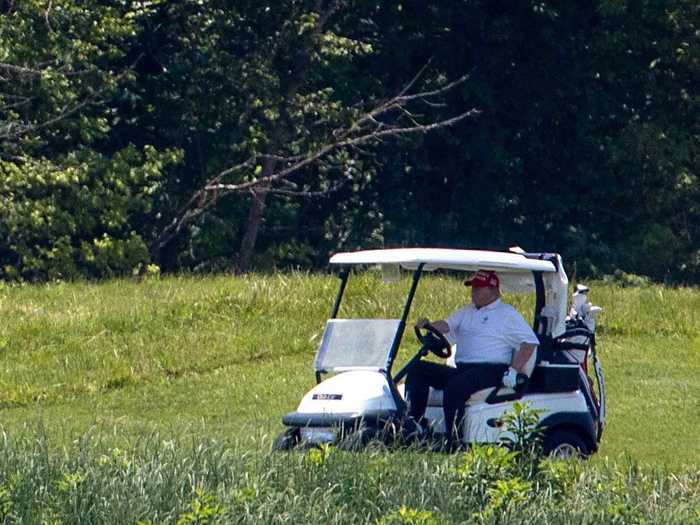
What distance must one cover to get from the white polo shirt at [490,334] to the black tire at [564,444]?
1.91 feet

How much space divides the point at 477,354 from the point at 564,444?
0.83m

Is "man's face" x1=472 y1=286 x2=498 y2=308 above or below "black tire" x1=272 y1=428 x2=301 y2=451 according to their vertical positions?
above

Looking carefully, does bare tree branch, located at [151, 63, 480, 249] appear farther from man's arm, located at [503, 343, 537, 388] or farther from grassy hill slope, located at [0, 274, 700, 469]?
man's arm, located at [503, 343, 537, 388]

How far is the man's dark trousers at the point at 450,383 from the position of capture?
1086 centimetres

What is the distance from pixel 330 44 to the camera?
89.9 feet

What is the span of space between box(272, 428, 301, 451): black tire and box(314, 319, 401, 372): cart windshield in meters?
0.62

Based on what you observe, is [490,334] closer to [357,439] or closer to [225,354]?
[357,439]

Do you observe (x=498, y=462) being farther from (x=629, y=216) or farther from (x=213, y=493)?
(x=629, y=216)

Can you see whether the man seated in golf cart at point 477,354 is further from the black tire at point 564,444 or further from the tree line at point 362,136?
the tree line at point 362,136

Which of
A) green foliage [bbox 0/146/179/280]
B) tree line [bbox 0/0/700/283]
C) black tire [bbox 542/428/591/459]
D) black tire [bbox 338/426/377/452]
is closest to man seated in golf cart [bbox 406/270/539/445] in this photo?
black tire [bbox 542/428/591/459]

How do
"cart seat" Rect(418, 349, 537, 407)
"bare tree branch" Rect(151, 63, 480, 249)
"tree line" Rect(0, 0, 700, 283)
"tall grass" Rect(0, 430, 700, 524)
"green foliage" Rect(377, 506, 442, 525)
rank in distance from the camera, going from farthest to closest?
"bare tree branch" Rect(151, 63, 480, 249) < "tree line" Rect(0, 0, 700, 283) < "cart seat" Rect(418, 349, 537, 407) < "tall grass" Rect(0, 430, 700, 524) < "green foliage" Rect(377, 506, 442, 525)

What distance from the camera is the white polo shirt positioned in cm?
1115

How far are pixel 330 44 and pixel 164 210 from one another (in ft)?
12.6

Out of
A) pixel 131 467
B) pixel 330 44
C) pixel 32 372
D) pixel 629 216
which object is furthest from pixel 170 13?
pixel 131 467
